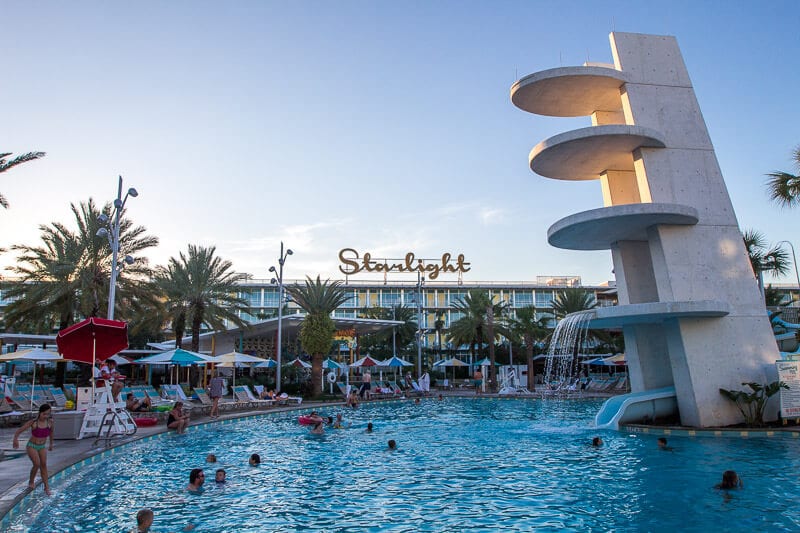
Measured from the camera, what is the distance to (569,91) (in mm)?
17500

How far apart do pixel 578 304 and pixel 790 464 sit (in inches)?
1395

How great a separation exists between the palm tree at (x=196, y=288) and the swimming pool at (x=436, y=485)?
54.1ft

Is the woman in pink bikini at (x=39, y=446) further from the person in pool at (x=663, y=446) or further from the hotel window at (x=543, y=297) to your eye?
the hotel window at (x=543, y=297)

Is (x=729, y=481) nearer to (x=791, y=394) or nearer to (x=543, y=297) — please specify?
(x=791, y=394)

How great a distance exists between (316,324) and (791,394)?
834 inches

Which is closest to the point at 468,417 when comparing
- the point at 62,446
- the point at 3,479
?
the point at 62,446

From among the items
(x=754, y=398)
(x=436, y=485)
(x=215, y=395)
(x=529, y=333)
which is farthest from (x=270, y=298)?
(x=436, y=485)

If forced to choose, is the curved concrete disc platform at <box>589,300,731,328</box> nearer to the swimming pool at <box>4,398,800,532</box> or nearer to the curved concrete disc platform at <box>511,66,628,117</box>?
the swimming pool at <box>4,398,800,532</box>

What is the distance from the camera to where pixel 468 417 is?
74.8 ft

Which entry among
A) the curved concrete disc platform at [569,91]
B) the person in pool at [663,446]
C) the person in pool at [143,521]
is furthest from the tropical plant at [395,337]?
the person in pool at [143,521]

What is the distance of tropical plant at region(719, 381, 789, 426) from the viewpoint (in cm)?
1485

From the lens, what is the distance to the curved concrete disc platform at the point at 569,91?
16.7 m

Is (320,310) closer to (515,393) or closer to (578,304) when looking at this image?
(515,393)

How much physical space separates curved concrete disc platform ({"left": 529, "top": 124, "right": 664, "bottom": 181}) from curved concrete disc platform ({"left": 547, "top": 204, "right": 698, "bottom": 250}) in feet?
7.13
